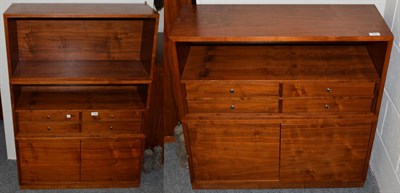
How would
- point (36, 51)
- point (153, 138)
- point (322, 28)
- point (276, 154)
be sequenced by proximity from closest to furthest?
point (322, 28) → point (276, 154) → point (36, 51) → point (153, 138)

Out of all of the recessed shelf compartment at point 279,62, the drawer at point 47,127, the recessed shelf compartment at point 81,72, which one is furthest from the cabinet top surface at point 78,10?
the drawer at point 47,127

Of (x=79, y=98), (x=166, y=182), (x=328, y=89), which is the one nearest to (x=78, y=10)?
(x=79, y=98)

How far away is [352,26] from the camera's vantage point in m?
2.60

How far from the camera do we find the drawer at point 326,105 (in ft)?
8.67

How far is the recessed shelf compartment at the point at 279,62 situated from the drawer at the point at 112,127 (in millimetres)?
737

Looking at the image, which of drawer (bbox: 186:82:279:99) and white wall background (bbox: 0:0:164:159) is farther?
white wall background (bbox: 0:0:164:159)

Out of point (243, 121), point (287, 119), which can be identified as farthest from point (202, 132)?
point (287, 119)

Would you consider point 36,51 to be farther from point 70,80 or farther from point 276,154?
point 276,154

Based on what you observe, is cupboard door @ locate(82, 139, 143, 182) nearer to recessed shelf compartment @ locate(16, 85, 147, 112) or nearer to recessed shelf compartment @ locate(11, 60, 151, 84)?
recessed shelf compartment @ locate(16, 85, 147, 112)

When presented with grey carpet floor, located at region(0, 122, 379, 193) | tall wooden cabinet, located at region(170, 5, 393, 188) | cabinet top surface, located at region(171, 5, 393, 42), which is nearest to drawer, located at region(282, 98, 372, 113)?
tall wooden cabinet, located at region(170, 5, 393, 188)

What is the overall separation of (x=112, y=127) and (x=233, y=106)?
96 cm

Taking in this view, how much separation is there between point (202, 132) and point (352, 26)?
764 millimetres

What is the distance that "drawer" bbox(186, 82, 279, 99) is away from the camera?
2.61 meters

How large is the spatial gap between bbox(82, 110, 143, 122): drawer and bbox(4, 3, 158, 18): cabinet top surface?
53cm
